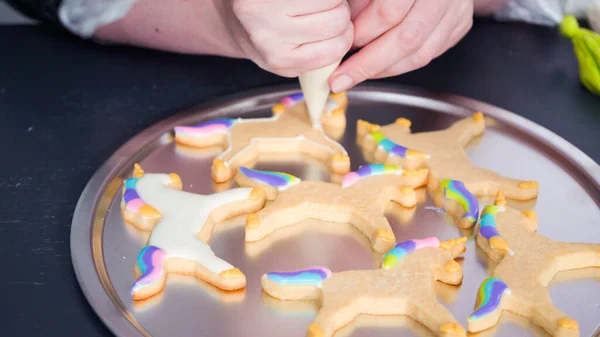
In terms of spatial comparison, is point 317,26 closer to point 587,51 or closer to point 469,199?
point 469,199

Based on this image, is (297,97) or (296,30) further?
(297,97)

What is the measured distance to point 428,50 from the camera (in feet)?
2.89

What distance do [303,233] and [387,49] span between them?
240 millimetres

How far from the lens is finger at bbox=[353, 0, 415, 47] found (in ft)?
2.64

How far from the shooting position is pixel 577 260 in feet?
2.29

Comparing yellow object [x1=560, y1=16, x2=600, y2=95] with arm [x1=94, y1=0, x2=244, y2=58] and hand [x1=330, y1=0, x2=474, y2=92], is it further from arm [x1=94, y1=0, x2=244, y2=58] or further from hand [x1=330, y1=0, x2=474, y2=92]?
arm [x1=94, y1=0, x2=244, y2=58]

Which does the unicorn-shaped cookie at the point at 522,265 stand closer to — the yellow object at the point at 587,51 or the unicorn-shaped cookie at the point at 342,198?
the unicorn-shaped cookie at the point at 342,198

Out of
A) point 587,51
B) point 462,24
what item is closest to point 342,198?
point 462,24

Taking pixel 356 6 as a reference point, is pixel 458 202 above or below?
below

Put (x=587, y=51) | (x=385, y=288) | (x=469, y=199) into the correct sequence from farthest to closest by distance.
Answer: (x=587, y=51), (x=469, y=199), (x=385, y=288)

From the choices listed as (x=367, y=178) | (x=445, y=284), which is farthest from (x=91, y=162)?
(x=445, y=284)

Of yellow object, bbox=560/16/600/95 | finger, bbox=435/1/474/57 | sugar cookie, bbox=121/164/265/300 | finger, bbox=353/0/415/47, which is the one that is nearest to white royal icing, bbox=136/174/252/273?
sugar cookie, bbox=121/164/265/300

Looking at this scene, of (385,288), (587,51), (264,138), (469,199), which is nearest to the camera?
(385,288)

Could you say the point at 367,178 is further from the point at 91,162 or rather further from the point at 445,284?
the point at 91,162
